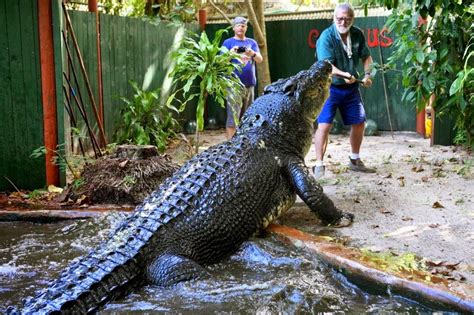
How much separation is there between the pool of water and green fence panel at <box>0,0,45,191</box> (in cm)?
163

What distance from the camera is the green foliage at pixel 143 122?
9.05 meters

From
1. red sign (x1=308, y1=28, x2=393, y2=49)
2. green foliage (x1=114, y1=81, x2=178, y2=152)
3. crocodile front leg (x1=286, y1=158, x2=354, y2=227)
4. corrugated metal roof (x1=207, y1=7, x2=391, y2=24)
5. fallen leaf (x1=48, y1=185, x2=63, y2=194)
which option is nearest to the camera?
crocodile front leg (x1=286, y1=158, x2=354, y2=227)

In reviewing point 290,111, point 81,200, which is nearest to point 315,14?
point 290,111

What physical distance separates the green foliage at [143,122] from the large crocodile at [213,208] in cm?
397

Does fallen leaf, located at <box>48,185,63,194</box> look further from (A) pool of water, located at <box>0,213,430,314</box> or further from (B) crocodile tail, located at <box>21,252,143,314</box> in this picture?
(B) crocodile tail, located at <box>21,252,143,314</box>

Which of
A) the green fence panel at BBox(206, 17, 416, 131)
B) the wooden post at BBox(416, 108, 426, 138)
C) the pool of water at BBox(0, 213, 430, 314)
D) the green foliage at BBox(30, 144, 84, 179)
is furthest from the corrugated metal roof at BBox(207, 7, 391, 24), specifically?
the pool of water at BBox(0, 213, 430, 314)

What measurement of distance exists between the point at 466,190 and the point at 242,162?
8.64 ft

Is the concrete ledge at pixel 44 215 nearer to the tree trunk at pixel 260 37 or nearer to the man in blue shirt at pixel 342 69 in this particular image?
the man in blue shirt at pixel 342 69

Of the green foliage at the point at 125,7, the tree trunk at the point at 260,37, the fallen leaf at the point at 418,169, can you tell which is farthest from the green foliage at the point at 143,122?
the green foliage at the point at 125,7

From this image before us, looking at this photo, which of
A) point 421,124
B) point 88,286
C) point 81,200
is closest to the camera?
point 88,286

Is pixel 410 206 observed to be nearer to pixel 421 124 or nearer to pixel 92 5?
pixel 421 124

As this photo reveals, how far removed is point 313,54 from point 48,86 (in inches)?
273

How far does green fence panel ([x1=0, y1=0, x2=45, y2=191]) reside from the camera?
589 cm

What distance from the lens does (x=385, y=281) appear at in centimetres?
331
